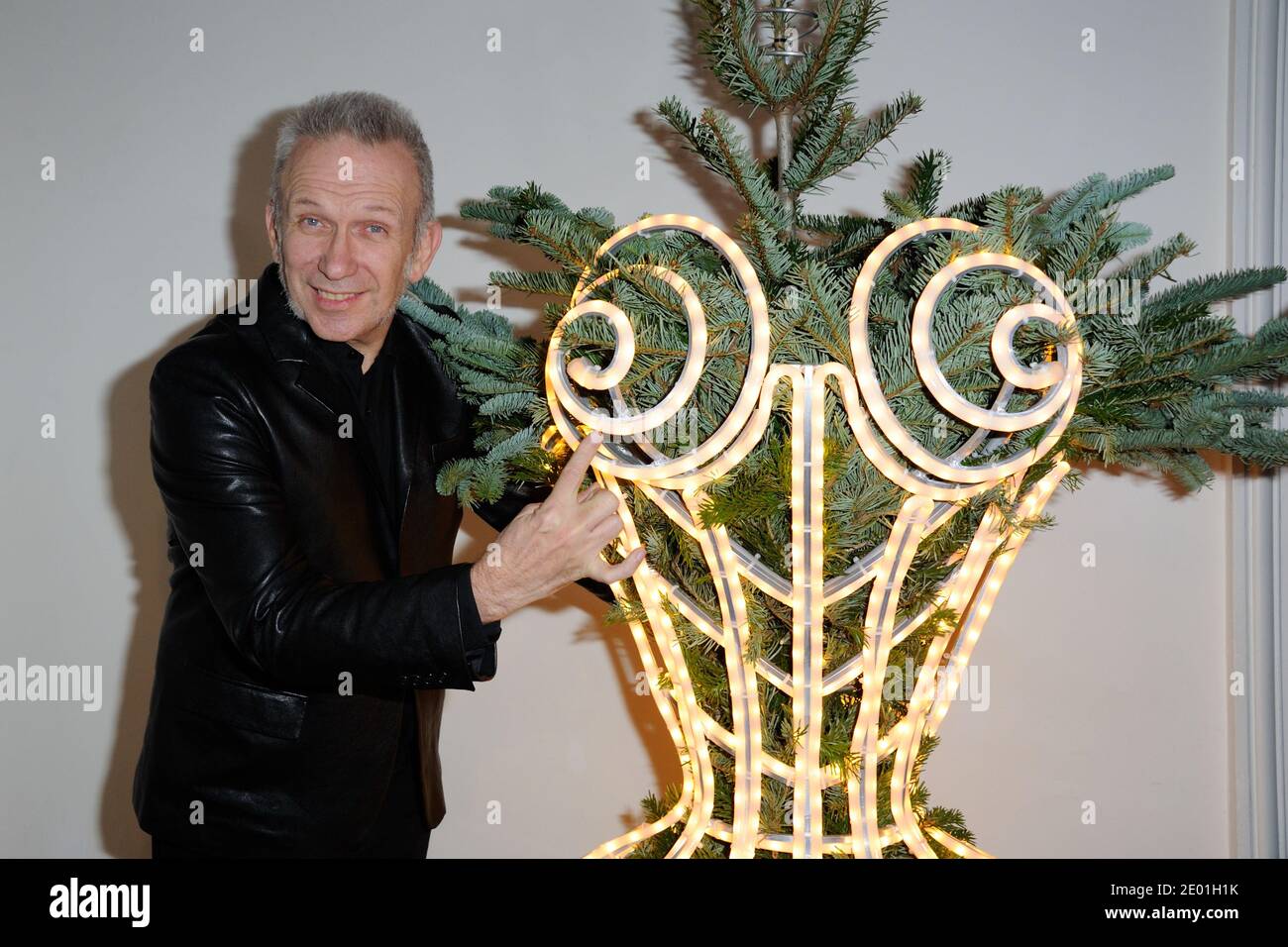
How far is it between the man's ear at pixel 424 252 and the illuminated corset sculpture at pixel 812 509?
0.43 metres

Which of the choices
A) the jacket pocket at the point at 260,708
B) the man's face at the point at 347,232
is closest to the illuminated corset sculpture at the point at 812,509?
the man's face at the point at 347,232

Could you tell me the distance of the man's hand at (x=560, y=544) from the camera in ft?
3.52

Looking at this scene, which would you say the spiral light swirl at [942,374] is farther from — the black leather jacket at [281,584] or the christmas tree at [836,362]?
the black leather jacket at [281,584]

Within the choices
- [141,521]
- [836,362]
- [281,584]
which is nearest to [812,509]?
[836,362]

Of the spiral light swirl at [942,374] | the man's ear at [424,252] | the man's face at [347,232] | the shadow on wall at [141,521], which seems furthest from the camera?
the shadow on wall at [141,521]

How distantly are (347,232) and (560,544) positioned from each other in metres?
0.50

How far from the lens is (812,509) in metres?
0.97

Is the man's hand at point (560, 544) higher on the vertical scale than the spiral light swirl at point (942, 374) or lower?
lower

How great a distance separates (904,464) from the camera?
3.33 ft

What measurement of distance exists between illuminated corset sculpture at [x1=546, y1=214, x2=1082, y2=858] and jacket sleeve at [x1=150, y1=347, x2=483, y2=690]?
8.5 inches

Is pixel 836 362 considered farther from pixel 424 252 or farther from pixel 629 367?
pixel 424 252

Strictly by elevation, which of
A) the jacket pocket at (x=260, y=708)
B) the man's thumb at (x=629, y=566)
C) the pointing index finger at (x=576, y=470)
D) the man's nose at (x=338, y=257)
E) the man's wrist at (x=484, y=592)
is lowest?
the jacket pocket at (x=260, y=708)
